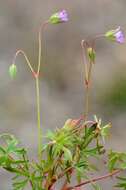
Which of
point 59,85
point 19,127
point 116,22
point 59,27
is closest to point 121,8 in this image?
point 116,22

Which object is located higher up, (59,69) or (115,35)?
(115,35)

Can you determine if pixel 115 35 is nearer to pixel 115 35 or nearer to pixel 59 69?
pixel 115 35

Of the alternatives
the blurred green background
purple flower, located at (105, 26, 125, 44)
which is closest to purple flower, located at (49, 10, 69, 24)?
purple flower, located at (105, 26, 125, 44)

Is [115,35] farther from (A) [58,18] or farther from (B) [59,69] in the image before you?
(B) [59,69]

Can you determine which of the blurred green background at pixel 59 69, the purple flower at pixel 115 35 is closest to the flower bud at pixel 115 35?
the purple flower at pixel 115 35

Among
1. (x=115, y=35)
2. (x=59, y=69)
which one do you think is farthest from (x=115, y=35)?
(x=59, y=69)

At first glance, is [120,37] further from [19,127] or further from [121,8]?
[121,8]

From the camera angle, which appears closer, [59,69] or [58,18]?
[58,18]

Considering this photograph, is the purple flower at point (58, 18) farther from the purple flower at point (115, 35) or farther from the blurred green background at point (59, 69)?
the blurred green background at point (59, 69)
